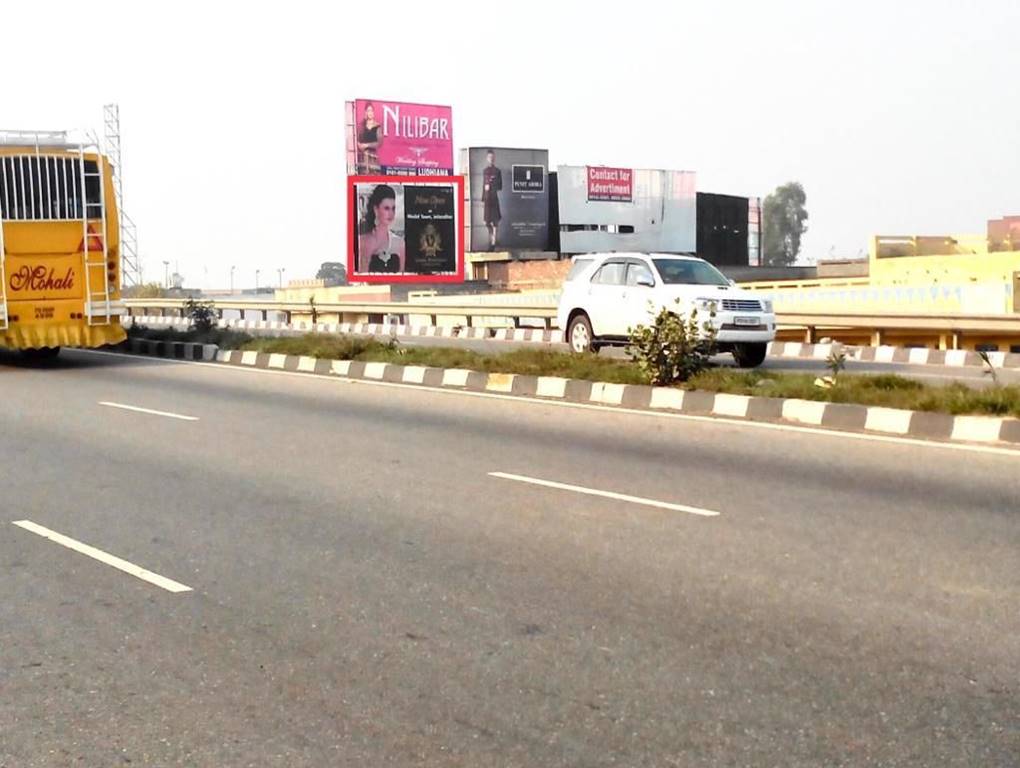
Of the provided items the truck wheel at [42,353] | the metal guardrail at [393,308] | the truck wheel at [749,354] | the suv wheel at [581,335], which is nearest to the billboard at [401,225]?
the metal guardrail at [393,308]

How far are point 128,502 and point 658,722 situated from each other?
5242mm

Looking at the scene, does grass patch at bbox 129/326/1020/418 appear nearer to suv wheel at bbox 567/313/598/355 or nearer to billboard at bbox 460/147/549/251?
suv wheel at bbox 567/313/598/355

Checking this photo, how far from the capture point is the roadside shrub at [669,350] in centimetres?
1460

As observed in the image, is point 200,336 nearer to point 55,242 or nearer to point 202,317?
point 202,317

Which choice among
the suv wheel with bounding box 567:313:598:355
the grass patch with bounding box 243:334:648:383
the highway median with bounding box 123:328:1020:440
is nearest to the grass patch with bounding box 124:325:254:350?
the highway median with bounding box 123:328:1020:440

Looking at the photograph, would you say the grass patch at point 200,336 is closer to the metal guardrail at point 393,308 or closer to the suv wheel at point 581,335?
the metal guardrail at point 393,308

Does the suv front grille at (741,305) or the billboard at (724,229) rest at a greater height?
the billboard at (724,229)

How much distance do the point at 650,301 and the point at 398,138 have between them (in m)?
61.8

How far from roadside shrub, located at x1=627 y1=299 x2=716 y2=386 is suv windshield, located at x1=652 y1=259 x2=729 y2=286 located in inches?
172

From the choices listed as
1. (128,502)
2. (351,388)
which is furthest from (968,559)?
(351,388)

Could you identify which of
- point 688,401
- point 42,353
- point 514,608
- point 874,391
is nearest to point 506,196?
point 42,353

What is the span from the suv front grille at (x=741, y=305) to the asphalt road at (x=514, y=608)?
7.62 metres

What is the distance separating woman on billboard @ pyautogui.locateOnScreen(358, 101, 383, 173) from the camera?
3031 inches

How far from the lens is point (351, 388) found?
17.0m
